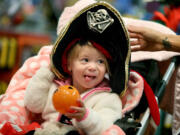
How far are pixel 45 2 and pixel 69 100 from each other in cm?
285

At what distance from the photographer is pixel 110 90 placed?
1124 millimetres

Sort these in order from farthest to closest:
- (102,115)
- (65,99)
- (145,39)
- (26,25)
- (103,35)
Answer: (26,25) < (145,39) < (103,35) < (102,115) < (65,99)

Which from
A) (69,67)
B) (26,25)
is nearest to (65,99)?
(69,67)

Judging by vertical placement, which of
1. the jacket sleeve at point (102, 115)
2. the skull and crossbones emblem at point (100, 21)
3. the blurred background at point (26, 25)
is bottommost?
the blurred background at point (26, 25)

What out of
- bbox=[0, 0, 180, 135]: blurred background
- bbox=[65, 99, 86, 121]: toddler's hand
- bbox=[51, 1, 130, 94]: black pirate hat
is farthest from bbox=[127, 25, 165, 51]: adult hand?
bbox=[0, 0, 180, 135]: blurred background

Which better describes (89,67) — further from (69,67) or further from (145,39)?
(145,39)

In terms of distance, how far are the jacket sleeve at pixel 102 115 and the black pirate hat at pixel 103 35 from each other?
2.9 inches

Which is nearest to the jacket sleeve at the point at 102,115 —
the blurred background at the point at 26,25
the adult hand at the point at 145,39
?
the adult hand at the point at 145,39

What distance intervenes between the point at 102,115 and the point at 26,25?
277 centimetres

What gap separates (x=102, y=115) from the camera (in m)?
1.00

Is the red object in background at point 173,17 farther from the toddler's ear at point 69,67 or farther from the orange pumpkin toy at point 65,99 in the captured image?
the orange pumpkin toy at point 65,99

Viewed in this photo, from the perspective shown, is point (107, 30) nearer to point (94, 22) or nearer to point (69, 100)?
point (94, 22)

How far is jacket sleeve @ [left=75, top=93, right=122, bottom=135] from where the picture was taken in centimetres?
93

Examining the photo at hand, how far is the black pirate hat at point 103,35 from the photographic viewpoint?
1088 mm
